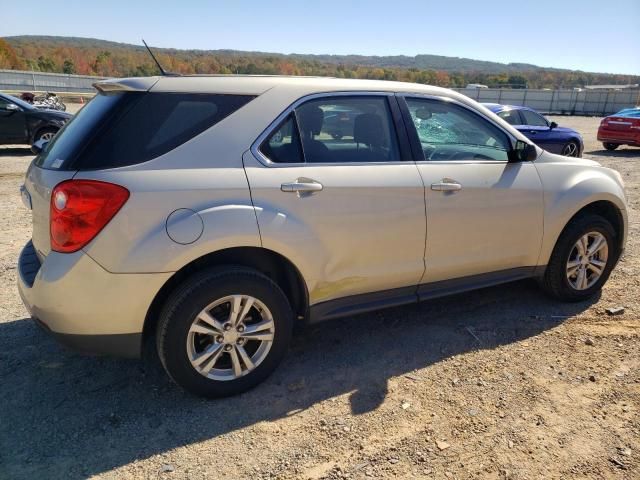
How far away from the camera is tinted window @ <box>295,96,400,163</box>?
3086 mm

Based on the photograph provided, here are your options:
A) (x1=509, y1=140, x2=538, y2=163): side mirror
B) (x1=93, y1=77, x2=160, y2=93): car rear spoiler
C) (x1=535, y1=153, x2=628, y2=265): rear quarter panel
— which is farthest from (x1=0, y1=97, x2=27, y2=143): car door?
(x1=535, y1=153, x2=628, y2=265): rear quarter panel

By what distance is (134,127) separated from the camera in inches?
104

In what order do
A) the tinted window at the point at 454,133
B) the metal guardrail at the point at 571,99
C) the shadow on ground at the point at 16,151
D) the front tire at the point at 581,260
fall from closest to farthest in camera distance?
the tinted window at the point at 454,133 → the front tire at the point at 581,260 → the shadow on ground at the point at 16,151 → the metal guardrail at the point at 571,99

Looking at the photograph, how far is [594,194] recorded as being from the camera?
4086 millimetres

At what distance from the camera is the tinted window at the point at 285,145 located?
2.91 metres

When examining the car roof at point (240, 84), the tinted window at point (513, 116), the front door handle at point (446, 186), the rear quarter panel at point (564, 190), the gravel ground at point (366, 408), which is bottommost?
the gravel ground at point (366, 408)

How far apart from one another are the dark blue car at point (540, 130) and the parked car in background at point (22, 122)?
1034 cm

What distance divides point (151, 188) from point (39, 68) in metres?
60.8

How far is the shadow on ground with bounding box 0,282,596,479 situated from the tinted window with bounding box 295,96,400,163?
136cm

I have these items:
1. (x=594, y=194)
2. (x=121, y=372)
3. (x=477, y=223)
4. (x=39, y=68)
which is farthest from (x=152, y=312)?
(x=39, y=68)

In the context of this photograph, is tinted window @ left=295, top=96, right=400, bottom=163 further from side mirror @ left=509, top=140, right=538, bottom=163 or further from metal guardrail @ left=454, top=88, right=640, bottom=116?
metal guardrail @ left=454, top=88, right=640, bottom=116

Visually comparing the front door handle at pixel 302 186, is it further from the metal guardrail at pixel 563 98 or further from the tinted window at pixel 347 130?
the metal guardrail at pixel 563 98

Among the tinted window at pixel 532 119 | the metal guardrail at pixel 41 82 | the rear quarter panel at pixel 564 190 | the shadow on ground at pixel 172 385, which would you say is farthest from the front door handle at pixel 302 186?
the metal guardrail at pixel 41 82

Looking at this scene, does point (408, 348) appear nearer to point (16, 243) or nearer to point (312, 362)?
point (312, 362)
